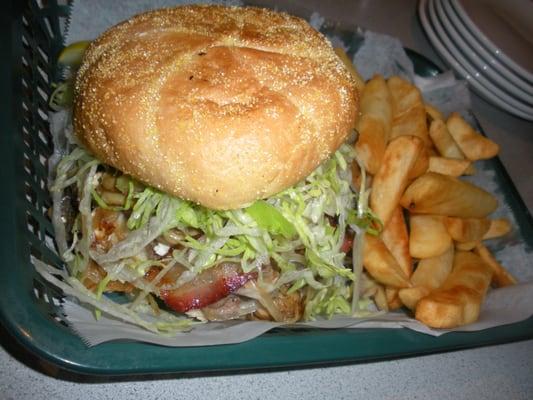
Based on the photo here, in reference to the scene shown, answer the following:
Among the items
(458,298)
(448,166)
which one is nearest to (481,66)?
(448,166)

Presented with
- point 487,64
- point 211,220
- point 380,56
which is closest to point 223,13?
point 211,220

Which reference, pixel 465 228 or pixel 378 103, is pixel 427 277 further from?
pixel 378 103

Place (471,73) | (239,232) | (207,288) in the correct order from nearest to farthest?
(239,232)
(207,288)
(471,73)

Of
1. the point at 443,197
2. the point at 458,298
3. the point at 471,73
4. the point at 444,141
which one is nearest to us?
the point at 458,298

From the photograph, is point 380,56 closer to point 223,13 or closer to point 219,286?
point 223,13

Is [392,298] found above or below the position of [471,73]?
below

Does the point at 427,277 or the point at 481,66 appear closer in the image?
the point at 427,277

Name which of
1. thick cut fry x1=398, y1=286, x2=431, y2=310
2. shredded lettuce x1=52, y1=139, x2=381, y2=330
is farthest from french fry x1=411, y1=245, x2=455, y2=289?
shredded lettuce x1=52, y1=139, x2=381, y2=330
